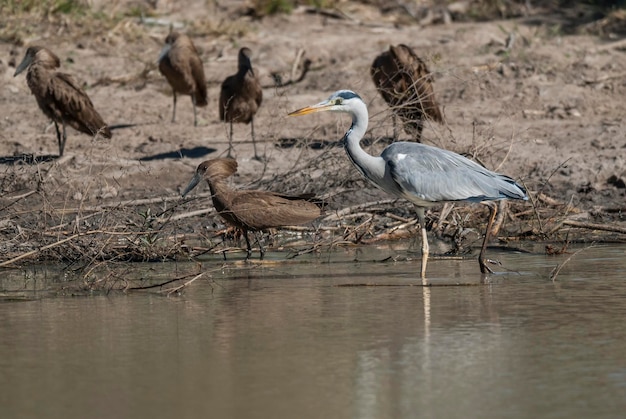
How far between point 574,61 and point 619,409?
10.5m

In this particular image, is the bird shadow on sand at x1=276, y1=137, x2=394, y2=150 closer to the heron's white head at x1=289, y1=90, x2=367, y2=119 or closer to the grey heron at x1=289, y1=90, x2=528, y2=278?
the heron's white head at x1=289, y1=90, x2=367, y2=119

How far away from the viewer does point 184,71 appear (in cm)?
1380

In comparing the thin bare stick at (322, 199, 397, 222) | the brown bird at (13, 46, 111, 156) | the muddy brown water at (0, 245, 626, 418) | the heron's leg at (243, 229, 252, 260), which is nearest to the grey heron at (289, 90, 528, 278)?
the muddy brown water at (0, 245, 626, 418)

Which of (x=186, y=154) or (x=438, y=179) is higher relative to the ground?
(x=186, y=154)

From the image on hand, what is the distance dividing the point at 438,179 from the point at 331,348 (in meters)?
2.66

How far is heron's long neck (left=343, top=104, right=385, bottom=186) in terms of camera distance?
330 inches

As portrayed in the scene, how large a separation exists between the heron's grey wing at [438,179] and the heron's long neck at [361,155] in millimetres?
85

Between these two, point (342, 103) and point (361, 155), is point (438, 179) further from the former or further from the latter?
point (342, 103)

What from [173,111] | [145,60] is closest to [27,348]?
[173,111]

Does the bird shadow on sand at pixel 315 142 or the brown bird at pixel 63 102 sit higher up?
the brown bird at pixel 63 102

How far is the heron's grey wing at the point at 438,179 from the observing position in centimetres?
831

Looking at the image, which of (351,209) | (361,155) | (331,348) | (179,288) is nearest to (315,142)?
(351,209)

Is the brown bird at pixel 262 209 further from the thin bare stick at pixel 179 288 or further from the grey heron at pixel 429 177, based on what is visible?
the thin bare stick at pixel 179 288

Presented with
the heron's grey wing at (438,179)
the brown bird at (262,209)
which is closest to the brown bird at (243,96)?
the brown bird at (262,209)
